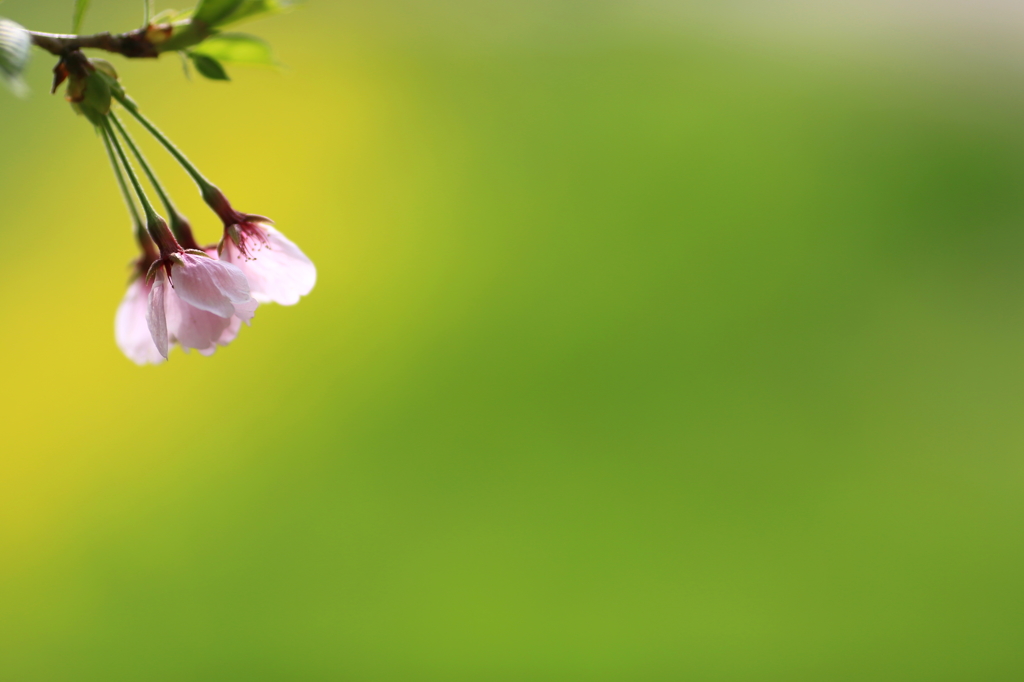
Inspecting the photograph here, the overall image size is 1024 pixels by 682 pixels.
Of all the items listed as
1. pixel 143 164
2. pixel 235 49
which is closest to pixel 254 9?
pixel 235 49

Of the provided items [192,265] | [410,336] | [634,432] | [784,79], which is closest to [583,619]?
[634,432]

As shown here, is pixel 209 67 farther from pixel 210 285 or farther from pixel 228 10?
pixel 210 285

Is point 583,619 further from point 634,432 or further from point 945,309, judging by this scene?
point 945,309

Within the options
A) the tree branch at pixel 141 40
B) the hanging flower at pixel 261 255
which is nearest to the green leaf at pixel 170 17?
the tree branch at pixel 141 40

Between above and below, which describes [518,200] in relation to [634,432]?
above

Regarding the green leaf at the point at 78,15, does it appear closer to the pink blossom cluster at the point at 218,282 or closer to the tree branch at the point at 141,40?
the tree branch at the point at 141,40

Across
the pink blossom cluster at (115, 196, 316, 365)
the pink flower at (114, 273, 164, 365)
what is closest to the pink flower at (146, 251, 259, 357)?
the pink blossom cluster at (115, 196, 316, 365)

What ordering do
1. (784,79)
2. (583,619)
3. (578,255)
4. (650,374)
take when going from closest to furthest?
1. (583,619)
2. (650,374)
3. (578,255)
4. (784,79)
